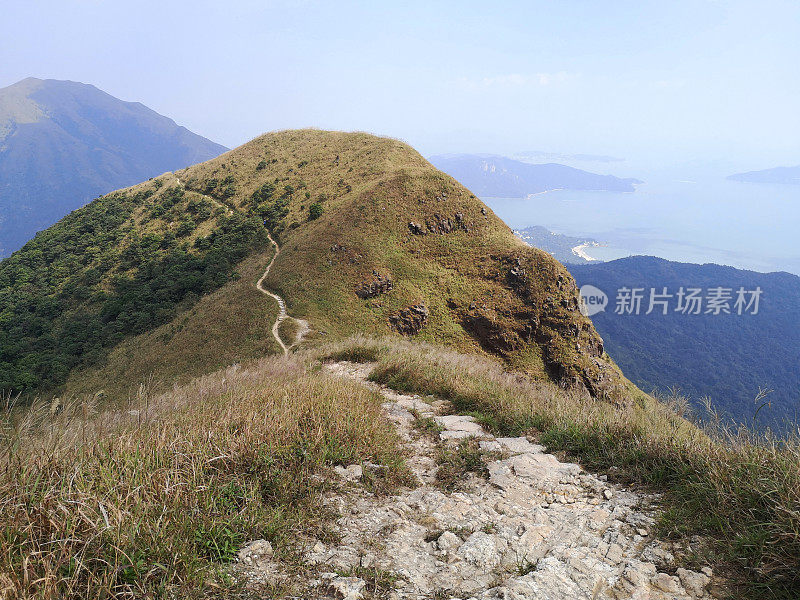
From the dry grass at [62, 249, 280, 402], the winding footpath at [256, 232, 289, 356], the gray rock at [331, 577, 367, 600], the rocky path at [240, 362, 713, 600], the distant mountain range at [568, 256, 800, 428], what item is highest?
the gray rock at [331, 577, 367, 600]

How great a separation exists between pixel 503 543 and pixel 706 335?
6240 inches

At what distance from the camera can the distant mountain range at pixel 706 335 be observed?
100300 mm

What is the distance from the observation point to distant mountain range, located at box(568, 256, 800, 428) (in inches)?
3949

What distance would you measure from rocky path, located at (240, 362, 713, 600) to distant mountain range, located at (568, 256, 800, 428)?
303 feet

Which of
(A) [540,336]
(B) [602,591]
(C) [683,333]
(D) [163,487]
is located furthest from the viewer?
(C) [683,333]

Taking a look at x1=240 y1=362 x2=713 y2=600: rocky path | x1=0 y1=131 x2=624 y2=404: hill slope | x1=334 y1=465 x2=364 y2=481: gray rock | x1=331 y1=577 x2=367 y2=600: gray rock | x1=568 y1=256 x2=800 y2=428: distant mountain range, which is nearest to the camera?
x1=331 y1=577 x2=367 y2=600: gray rock

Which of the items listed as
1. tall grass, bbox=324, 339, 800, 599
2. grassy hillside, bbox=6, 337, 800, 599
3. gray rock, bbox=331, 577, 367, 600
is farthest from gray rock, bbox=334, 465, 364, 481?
tall grass, bbox=324, 339, 800, 599

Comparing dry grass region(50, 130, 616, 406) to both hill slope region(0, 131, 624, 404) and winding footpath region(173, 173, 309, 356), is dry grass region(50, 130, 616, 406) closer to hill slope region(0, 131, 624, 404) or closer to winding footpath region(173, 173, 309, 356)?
hill slope region(0, 131, 624, 404)

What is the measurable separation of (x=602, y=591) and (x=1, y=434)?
458cm

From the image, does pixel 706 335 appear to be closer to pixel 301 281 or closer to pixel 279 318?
pixel 301 281

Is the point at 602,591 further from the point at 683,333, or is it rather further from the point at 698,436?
the point at 683,333

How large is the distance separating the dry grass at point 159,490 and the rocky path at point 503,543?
285 mm

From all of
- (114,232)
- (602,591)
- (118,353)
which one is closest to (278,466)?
(602,591)

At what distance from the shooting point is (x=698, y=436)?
412 cm
